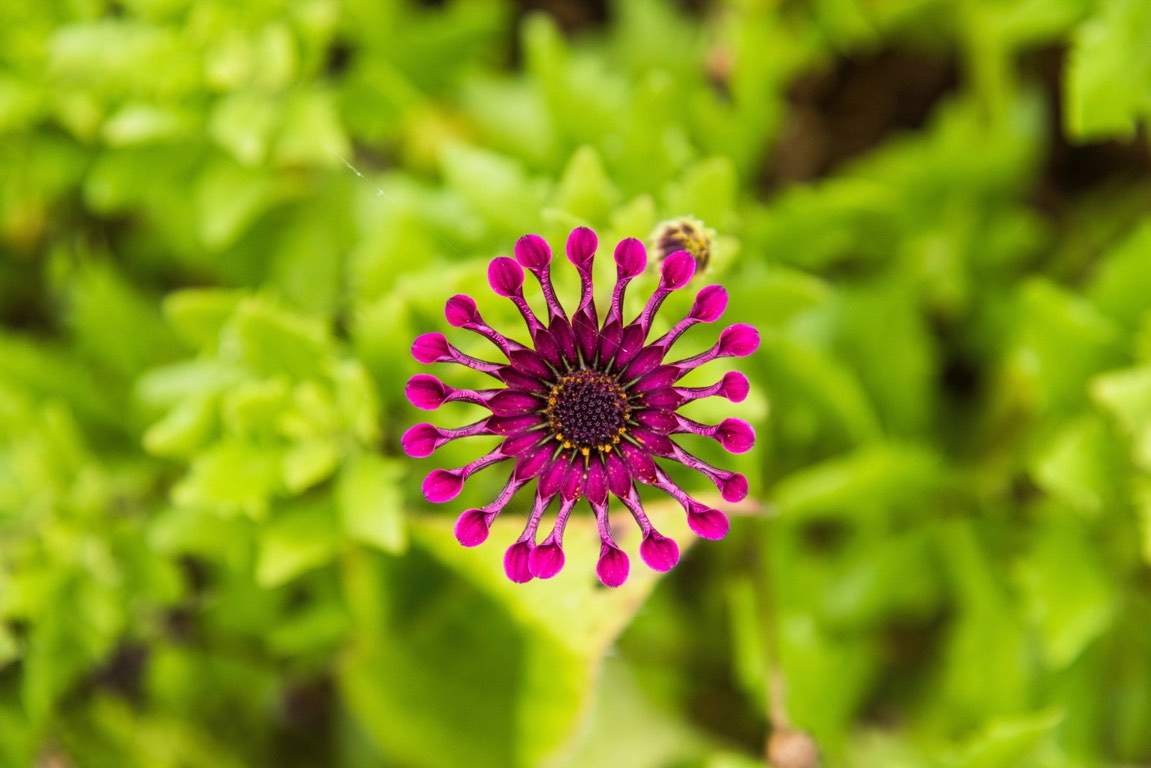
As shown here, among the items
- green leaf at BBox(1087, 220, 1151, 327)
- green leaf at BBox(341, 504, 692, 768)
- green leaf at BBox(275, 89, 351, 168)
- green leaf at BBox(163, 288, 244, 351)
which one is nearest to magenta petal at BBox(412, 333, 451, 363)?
green leaf at BBox(341, 504, 692, 768)

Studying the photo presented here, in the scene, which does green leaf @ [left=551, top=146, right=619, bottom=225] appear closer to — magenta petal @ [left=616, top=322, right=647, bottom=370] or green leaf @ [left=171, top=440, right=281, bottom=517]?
magenta petal @ [left=616, top=322, right=647, bottom=370]

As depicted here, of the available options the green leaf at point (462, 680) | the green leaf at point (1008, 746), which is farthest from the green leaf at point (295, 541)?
the green leaf at point (1008, 746)

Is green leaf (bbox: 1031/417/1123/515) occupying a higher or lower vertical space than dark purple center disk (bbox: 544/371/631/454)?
higher

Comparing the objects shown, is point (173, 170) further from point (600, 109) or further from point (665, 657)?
point (665, 657)

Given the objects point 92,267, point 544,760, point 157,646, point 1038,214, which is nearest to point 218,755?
point 157,646

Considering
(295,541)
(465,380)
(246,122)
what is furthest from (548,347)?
(246,122)

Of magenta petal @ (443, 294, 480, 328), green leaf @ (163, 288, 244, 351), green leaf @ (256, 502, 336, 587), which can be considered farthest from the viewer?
green leaf @ (163, 288, 244, 351)

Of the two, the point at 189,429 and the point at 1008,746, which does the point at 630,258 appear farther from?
the point at 1008,746
